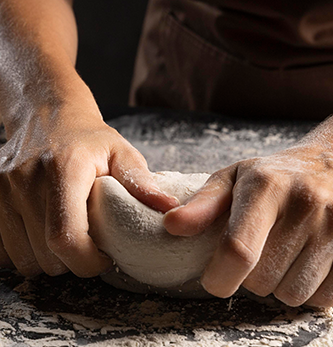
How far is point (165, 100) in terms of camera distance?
2.14 meters

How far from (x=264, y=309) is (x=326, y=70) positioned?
1.14m

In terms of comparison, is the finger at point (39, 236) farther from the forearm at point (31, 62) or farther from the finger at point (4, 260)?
the forearm at point (31, 62)

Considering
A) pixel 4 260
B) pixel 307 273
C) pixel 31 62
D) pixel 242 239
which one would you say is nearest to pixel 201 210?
pixel 242 239

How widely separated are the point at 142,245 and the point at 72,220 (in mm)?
130

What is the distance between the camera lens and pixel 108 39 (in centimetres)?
288

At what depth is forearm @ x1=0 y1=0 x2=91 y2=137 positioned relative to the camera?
1033 millimetres

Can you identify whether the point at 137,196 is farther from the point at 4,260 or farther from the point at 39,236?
the point at 4,260

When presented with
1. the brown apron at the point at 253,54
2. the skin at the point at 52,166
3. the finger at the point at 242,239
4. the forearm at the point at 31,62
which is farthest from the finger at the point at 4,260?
Answer: the brown apron at the point at 253,54

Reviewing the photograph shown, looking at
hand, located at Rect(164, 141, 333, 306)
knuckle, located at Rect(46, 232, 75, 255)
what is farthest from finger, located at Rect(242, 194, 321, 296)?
knuckle, located at Rect(46, 232, 75, 255)

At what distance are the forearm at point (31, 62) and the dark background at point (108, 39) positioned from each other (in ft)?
A: 4.89

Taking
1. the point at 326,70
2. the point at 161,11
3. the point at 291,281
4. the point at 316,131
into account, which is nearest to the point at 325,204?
the point at 291,281

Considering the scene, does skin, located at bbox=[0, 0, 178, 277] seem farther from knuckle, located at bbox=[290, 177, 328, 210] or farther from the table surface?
knuckle, located at bbox=[290, 177, 328, 210]

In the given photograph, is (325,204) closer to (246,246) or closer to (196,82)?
(246,246)

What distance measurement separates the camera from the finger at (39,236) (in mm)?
821
